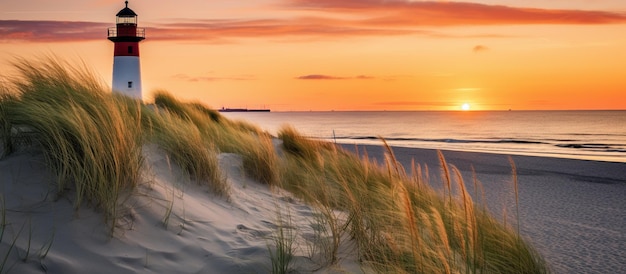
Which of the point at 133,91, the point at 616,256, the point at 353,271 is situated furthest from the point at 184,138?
the point at 133,91

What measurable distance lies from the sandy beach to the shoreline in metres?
0.02

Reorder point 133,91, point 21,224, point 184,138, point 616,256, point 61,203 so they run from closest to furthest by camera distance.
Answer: point 21,224, point 61,203, point 616,256, point 184,138, point 133,91

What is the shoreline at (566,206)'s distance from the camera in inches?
200

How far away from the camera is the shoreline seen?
508 centimetres

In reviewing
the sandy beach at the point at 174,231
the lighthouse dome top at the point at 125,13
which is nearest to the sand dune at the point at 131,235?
the sandy beach at the point at 174,231

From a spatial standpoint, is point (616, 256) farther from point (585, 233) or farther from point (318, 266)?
point (318, 266)

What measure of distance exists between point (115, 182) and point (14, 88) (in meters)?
2.01

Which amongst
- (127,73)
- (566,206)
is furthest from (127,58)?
(566,206)

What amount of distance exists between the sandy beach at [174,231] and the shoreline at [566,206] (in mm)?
23

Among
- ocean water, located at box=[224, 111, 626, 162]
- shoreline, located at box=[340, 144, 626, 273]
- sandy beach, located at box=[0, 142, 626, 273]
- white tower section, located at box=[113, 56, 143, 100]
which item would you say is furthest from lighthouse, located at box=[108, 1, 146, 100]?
sandy beach, located at box=[0, 142, 626, 273]

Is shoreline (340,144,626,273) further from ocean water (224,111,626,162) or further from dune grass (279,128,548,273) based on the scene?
ocean water (224,111,626,162)

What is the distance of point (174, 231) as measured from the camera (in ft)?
12.6

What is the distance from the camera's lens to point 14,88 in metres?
4.90

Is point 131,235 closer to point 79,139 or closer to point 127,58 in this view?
point 79,139
